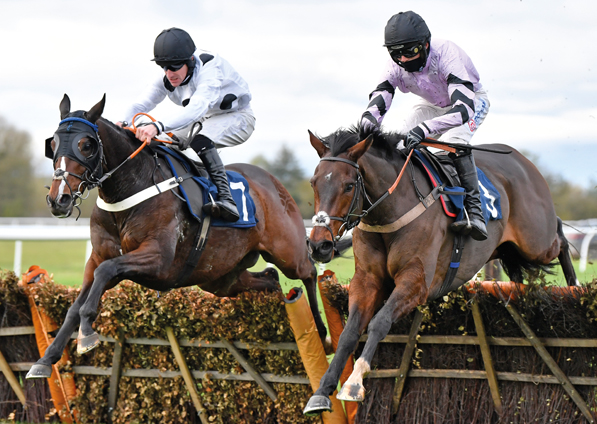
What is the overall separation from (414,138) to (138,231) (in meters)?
1.96

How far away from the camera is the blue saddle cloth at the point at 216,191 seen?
516 centimetres

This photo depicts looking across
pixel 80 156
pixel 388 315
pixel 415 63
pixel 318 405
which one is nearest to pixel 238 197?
pixel 80 156

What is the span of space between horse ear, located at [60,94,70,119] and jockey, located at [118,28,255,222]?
1.69ft

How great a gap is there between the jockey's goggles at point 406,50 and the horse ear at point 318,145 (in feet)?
3.23

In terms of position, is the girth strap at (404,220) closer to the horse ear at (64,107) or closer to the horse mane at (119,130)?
the horse mane at (119,130)

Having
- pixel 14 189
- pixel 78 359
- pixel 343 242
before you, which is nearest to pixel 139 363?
pixel 78 359

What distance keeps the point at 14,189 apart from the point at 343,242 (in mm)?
40144

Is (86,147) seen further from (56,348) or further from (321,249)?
(321,249)

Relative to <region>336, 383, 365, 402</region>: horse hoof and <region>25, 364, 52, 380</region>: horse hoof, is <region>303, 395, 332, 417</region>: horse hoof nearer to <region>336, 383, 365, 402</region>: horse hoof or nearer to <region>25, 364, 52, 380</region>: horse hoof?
<region>336, 383, 365, 402</region>: horse hoof

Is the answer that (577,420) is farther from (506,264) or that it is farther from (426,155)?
(426,155)

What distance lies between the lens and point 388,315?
154 inches

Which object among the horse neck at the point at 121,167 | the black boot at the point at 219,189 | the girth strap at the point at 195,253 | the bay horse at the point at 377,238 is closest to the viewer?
the bay horse at the point at 377,238

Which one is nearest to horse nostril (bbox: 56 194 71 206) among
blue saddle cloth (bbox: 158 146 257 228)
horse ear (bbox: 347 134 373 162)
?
blue saddle cloth (bbox: 158 146 257 228)

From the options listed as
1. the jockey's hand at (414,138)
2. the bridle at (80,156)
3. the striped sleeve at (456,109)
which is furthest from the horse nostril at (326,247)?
the bridle at (80,156)
